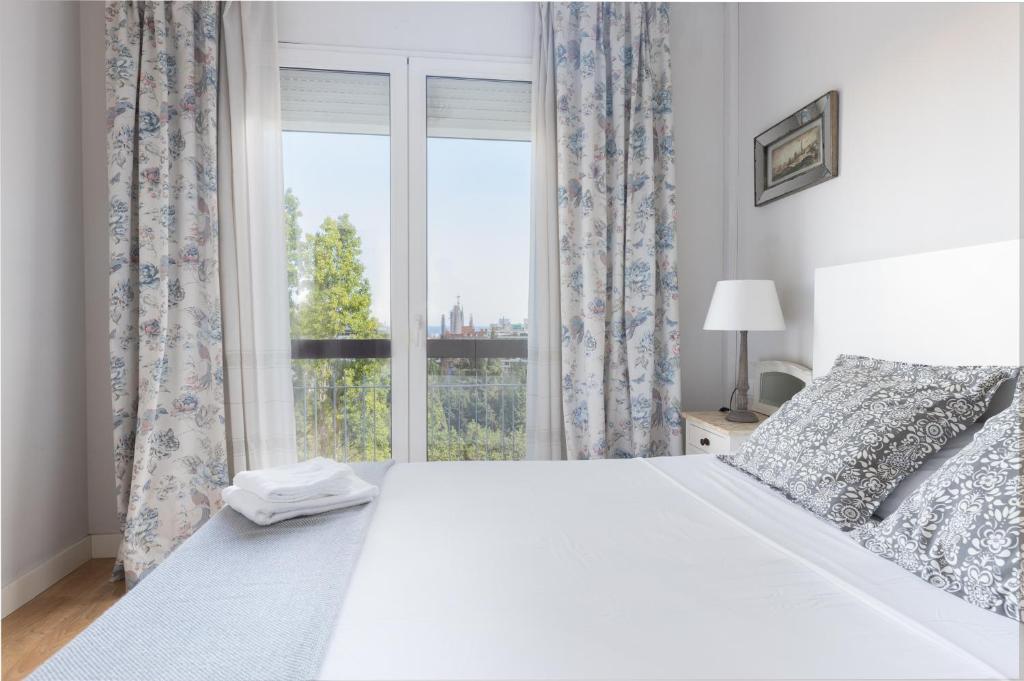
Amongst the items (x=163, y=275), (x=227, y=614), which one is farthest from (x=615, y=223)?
(x=227, y=614)

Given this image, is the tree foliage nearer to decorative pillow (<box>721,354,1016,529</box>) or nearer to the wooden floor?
the wooden floor

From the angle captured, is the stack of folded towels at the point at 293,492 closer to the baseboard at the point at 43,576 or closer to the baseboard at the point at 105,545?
the baseboard at the point at 43,576

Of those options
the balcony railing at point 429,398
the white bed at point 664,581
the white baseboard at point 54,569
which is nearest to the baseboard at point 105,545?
the white baseboard at point 54,569

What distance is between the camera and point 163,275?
2406 millimetres

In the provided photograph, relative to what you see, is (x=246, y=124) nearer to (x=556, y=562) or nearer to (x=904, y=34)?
(x=556, y=562)

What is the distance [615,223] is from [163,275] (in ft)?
6.79

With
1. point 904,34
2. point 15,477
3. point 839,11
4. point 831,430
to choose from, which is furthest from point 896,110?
point 15,477

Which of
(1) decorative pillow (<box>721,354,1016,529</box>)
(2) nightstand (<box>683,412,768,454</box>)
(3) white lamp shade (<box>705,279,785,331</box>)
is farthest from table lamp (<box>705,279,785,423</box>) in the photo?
(1) decorative pillow (<box>721,354,1016,529</box>)

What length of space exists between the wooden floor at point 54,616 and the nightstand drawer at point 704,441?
2.47 meters

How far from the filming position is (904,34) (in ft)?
6.00

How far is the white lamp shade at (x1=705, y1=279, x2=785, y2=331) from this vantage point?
225 centimetres

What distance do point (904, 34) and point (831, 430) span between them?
1405 mm

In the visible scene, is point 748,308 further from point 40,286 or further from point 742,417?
point 40,286

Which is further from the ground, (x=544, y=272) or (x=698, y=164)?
(x=698, y=164)
